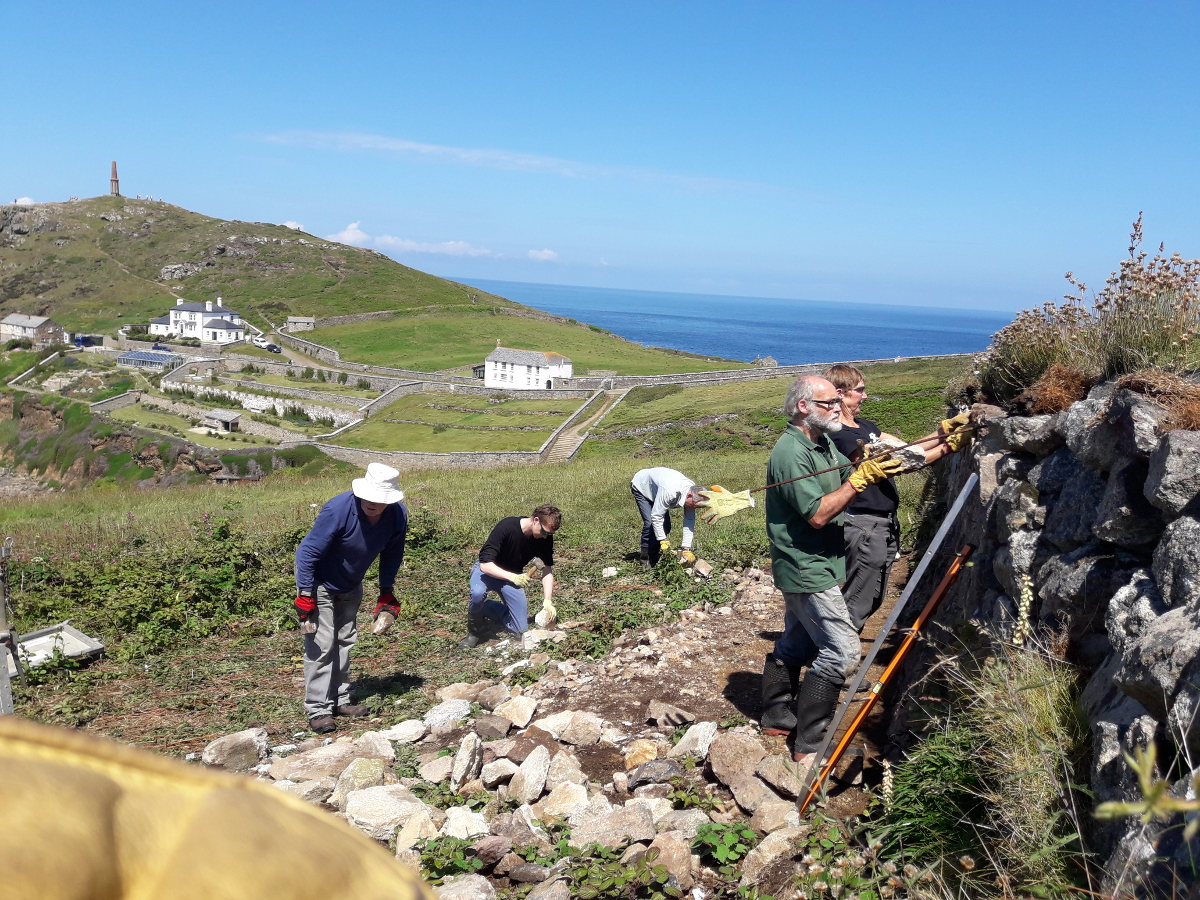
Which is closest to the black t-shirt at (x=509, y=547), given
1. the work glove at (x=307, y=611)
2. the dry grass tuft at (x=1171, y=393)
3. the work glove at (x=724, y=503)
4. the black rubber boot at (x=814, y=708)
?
the work glove at (x=307, y=611)

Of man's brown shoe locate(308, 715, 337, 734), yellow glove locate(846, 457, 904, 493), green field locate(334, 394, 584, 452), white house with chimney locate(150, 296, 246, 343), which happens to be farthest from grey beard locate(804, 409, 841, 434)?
white house with chimney locate(150, 296, 246, 343)

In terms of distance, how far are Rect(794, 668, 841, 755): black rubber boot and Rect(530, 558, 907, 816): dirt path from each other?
226 mm

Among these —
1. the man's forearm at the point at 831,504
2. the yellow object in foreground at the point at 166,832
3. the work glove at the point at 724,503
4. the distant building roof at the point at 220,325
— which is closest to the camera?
the yellow object in foreground at the point at 166,832

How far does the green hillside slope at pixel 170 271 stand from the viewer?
13112 centimetres

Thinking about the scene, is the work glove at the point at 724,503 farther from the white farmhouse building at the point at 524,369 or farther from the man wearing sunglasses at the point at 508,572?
the white farmhouse building at the point at 524,369

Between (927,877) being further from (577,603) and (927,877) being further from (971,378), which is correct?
(577,603)

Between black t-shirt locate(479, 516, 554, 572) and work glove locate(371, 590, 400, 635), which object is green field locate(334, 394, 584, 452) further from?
work glove locate(371, 590, 400, 635)

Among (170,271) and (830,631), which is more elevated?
(170,271)

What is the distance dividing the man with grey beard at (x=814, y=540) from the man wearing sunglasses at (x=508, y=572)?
3.56 metres

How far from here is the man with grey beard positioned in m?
4.75

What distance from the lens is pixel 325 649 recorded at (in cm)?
658

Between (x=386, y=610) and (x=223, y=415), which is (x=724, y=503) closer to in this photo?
(x=386, y=610)

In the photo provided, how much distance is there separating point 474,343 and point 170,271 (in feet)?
278

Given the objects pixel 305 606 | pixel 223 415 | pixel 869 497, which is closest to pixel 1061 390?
pixel 869 497
